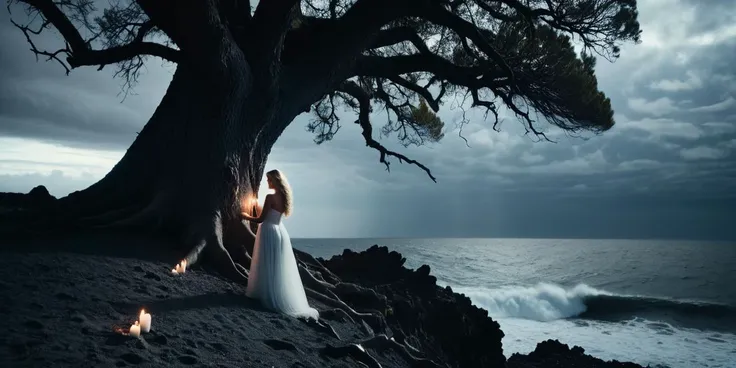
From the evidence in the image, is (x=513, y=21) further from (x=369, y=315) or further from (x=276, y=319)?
(x=276, y=319)

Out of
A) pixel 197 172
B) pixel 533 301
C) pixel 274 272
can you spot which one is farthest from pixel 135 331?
pixel 533 301

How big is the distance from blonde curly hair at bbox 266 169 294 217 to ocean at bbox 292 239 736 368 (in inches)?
529

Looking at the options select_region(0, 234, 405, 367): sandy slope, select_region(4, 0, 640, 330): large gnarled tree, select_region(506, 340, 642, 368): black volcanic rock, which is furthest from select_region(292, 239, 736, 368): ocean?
select_region(0, 234, 405, 367): sandy slope

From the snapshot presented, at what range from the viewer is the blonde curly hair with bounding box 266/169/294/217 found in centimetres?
709

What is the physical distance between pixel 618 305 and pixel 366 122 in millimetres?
25119

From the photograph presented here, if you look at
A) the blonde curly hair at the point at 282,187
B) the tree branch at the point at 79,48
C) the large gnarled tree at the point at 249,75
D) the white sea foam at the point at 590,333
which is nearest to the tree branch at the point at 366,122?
the large gnarled tree at the point at 249,75

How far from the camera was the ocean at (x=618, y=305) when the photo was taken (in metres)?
19.9

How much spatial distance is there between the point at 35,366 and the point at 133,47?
647 centimetres

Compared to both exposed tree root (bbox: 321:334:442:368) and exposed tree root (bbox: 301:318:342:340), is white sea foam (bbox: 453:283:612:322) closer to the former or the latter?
exposed tree root (bbox: 321:334:442:368)

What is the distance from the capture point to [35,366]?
411cm

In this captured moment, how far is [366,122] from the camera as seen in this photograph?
47.2 feet

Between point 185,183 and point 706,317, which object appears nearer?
point 185,183

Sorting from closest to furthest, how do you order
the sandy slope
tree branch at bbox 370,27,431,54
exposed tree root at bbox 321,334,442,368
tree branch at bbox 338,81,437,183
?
the sandy slope, exposed tree root at bbox 321,334,442,368, tree branch at bbox 370,27,431,54, tree branch at bbox 338,81,437,183

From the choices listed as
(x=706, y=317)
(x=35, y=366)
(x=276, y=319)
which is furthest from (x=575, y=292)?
(x=35, y=366)
